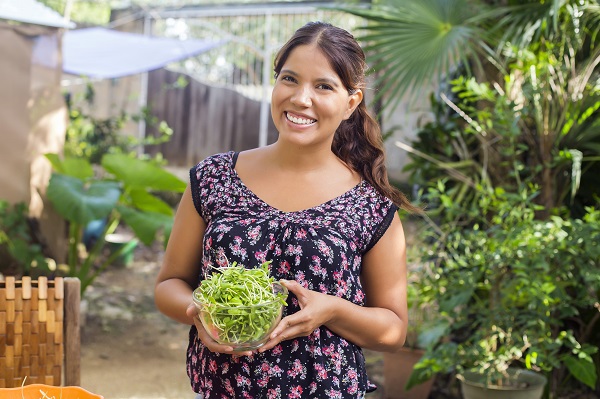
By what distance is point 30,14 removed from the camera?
19.0 ft

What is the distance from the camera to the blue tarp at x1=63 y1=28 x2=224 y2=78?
7641 millimetres

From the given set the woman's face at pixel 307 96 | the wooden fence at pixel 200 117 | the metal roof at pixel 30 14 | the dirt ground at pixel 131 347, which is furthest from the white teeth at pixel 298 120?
the wooden fence at pixel 200 117

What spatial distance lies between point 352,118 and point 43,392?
91 centimetres

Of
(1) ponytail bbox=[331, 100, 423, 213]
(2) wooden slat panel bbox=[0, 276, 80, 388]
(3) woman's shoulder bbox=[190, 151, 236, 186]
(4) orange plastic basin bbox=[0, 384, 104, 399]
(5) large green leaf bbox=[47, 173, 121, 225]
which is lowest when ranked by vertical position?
(5) large green leaf bbox=[47, 173, 121, 225]

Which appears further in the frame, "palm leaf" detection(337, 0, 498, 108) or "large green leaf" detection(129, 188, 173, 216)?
"large green leaf" detection(129, 188, 173, 216)

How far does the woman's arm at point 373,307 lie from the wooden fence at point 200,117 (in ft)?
31.4

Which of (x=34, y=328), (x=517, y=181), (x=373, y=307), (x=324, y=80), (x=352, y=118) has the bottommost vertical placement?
(x=517, y=181)

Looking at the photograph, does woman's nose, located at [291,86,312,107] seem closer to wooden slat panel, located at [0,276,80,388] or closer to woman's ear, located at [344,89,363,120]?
woman's ear, located at [344,89,363,120]

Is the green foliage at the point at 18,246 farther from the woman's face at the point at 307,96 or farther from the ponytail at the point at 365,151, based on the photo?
the woman's face at the point at 307,96

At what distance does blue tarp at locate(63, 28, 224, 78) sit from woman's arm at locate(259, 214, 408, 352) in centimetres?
603

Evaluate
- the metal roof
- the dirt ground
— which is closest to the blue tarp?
the metal roof

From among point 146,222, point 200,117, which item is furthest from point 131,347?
point 200,117

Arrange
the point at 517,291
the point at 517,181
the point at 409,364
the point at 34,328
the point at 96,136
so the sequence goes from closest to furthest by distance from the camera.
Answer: the point at 34,328
the point at 517,291
the point at 517,181
the point at 409,364
the point at 96,136

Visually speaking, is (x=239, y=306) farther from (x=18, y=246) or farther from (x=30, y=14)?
(x=30, y=14)
